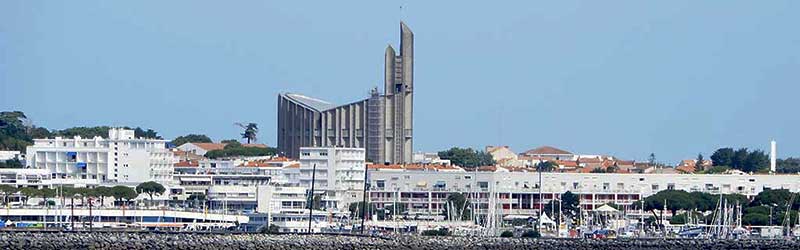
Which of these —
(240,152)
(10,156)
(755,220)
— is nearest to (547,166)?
(240,152)

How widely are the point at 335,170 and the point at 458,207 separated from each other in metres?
8.70

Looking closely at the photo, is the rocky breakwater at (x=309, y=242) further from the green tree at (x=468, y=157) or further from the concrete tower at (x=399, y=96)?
the green tree at (x=468, y=157)

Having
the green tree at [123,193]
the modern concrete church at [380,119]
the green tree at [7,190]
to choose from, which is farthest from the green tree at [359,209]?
the modern concrete church at [380,119]

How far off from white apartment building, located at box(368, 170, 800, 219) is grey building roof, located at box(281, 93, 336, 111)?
1224 cm

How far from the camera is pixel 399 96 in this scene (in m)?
103

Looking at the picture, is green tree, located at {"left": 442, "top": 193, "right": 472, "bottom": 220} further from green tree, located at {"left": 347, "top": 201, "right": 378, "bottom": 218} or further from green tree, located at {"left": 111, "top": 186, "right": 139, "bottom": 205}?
green tree, located at {"left": 111, "top": 186, "right": 139, "bottom": 205}

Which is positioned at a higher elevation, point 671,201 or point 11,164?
point 11,164

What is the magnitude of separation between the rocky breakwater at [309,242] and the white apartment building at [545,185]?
33.3 meters

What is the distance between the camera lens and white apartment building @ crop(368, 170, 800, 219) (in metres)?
91.6

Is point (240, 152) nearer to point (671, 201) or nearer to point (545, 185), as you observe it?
point (545, 185)

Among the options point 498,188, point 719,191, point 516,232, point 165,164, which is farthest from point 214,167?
point 516,232

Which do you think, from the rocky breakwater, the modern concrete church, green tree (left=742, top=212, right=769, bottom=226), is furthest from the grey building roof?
the rocky breakwater

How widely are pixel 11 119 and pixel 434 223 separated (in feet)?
141

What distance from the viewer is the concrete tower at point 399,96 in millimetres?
103438
